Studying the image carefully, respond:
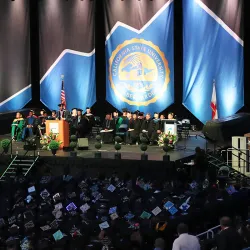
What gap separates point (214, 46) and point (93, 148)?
584cm

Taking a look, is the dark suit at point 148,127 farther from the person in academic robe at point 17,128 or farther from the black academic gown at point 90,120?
the person in academic robe at point 17,128

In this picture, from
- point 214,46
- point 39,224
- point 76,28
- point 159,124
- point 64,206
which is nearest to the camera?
point 39,224

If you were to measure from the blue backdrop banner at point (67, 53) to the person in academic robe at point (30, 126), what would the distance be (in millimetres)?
2836

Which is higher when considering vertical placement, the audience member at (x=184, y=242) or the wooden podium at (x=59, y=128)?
the wooden podium at (x=59, y=128)

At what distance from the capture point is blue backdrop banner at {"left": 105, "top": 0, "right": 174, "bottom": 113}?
968 inches

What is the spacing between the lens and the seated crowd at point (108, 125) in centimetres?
2184

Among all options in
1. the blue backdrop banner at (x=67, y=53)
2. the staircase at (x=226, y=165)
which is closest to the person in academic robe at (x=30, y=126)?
the blue backdrop banner at (x=67, y=53)

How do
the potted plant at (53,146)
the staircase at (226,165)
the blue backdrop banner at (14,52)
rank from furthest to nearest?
the blue backdrop banner at (14,52) → the potted plant at (53,146) → the staircase at (226,165)

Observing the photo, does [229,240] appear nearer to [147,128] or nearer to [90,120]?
[147,128]

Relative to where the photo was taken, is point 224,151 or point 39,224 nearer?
point 39,224

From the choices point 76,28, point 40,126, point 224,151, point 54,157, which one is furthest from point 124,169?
point 76,28

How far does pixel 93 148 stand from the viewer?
21.1m

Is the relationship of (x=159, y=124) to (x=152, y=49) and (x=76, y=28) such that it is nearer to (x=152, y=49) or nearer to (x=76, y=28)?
(x=152, y=49)

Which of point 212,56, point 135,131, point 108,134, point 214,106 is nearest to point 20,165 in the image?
point 108,134
